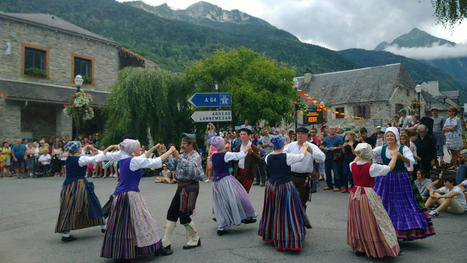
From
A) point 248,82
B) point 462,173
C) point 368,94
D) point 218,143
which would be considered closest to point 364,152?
point 218,143

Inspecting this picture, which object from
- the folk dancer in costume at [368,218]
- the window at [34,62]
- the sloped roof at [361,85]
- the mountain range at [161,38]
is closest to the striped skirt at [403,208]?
the folk dancer in costume at [368,218]

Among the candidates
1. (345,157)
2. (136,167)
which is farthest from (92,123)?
(136,167)

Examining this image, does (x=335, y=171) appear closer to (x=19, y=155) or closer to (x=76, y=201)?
(x=76, y=201)

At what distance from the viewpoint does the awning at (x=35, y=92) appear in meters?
19.3

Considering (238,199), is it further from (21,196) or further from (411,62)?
(411,62)

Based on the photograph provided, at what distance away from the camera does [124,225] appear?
4.65 metres

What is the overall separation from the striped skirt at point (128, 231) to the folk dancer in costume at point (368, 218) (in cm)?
281

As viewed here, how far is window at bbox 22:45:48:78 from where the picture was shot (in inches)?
846

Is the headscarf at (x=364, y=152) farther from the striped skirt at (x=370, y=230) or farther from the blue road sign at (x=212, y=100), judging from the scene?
the blue road sign at (x=212, y=100)

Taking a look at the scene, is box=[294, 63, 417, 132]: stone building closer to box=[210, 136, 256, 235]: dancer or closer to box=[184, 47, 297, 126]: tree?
box=[184, 47, 297, 126]: tree

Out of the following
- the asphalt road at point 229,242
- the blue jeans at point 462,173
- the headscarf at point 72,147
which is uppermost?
the headscarf at point 72,147

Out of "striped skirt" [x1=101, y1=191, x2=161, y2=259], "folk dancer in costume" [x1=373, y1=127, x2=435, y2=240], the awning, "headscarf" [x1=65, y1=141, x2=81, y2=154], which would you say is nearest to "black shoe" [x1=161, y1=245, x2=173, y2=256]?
"striped skirt" [x1=101, y1=191, x2=161, y2=259]

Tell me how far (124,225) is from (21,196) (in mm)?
8202

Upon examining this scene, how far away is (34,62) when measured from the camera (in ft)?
72.2
